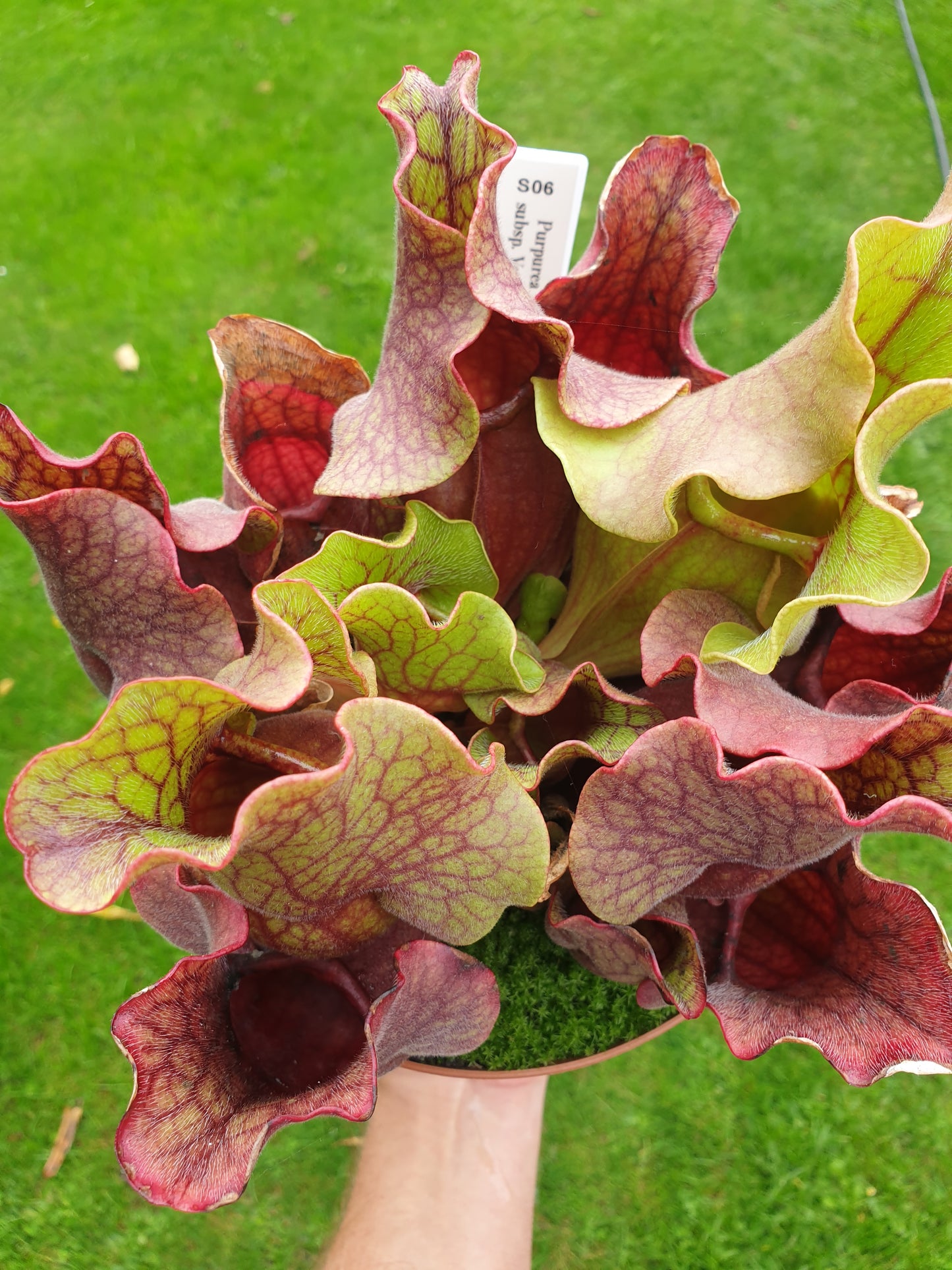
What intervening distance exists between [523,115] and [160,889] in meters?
1.86

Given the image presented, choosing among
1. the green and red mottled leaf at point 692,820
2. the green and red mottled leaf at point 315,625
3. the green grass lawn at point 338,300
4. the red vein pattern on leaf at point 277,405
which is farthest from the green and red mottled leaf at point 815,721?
the green grass lawn at point 338,300

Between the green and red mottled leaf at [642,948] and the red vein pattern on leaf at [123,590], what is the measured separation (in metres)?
0.23

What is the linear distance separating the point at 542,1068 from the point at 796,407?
1.67 feet

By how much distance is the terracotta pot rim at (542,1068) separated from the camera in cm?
65

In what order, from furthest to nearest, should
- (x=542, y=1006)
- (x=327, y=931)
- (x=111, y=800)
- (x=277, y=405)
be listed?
(x=542, y=1006), (x=277, y=405), (x=327, y=931), (x=111, y=800)

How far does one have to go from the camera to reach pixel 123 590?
0.45 metres

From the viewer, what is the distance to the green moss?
708 millimetres

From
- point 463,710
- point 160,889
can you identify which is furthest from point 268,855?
point 463,710

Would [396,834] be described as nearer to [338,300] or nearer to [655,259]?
[655,259]

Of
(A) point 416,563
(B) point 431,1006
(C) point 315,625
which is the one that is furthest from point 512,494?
(B) point 431,1006

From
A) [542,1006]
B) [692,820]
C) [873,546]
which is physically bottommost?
[542,1006]

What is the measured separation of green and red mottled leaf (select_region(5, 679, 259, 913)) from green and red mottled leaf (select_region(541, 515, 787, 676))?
0.25 meters

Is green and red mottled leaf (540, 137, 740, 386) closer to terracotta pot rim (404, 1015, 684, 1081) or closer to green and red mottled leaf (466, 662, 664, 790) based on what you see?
green and red mottled leaf (466, 662, 664, 790)

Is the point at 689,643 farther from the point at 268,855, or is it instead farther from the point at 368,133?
the point at 368,133
